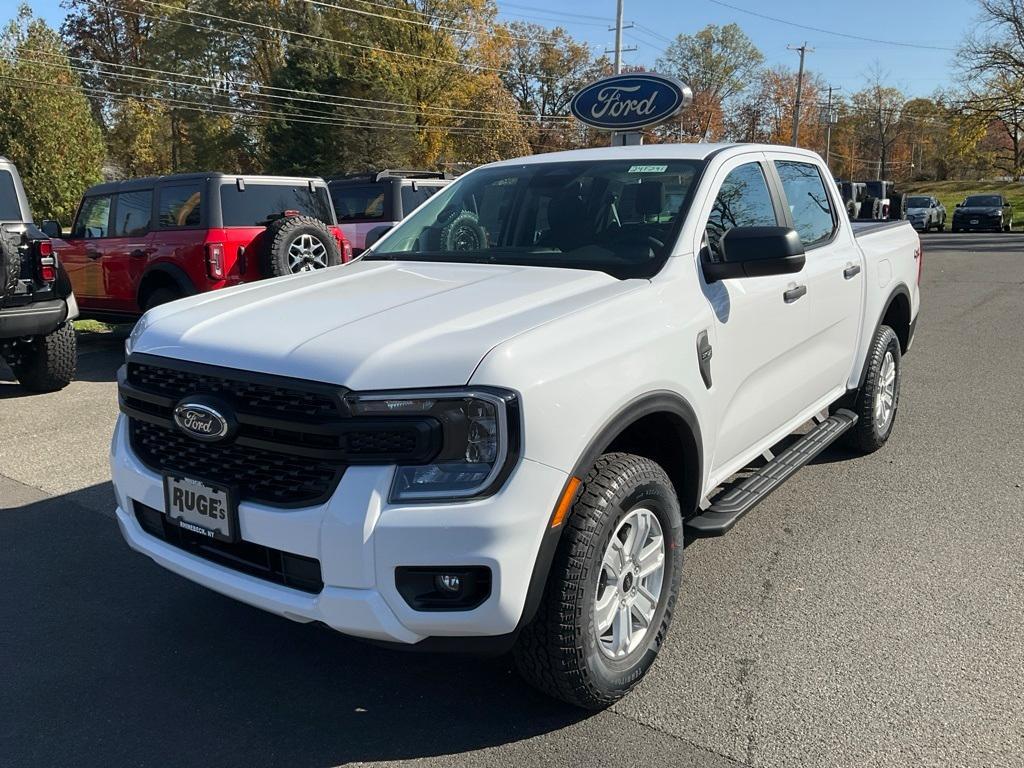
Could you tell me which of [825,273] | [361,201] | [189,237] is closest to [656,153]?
[825,273]

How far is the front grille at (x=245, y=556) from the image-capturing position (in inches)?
97.0

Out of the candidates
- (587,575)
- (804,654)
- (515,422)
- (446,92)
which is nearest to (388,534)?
(515,422)

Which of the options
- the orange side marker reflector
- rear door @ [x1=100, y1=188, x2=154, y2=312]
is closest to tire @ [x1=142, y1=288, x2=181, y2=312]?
rear door @ [x1=100, y1=188, x2=154, y2=312]

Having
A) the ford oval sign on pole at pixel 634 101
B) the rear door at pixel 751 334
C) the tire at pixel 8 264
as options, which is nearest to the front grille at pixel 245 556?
the rear door at pixel 751 334

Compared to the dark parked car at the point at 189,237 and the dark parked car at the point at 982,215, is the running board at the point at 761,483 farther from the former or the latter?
the dark parked car at the point at 982,215

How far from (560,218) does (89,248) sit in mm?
7377

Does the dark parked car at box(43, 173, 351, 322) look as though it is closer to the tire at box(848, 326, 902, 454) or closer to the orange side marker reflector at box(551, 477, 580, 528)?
the tire at box(848, 326, 902, 454)

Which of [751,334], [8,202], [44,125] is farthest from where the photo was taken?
[44,125]

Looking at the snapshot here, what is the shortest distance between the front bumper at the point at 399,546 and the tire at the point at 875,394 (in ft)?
11.2

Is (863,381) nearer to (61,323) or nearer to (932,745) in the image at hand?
(932,745)

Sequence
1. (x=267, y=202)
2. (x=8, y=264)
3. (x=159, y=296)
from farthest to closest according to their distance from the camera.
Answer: (x=267, y=202) → (x=159, y=296) → (x=8, y=264)

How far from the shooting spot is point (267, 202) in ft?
28.9

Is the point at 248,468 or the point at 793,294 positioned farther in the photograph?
the point at 793,294

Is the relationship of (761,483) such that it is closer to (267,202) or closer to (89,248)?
(267,202)
